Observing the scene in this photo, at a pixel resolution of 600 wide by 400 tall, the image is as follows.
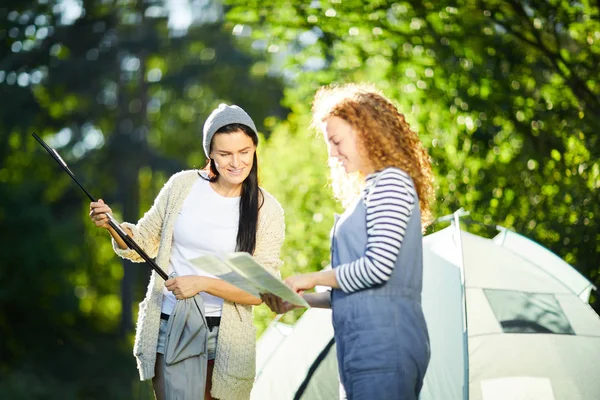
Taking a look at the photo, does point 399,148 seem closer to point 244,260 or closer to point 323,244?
point 244,260

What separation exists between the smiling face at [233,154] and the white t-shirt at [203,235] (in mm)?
127

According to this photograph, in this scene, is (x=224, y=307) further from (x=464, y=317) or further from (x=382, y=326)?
(x=464, y=317)

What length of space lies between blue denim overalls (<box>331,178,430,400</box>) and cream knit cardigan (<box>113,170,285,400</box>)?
2.16ft

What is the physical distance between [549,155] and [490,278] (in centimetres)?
235

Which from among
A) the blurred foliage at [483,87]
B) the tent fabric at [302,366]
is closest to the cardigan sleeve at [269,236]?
the tent fabric at [302,366]

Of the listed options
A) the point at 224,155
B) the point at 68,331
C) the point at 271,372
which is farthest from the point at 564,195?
the point at 68,331

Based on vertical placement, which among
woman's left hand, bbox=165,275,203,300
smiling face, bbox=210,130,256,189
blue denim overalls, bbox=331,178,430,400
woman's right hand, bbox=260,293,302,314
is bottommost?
blue denim overalls, bbox=331,178,430,400

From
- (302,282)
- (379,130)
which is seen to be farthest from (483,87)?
(302,282)

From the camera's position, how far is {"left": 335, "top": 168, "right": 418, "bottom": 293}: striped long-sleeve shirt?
246 centimetres

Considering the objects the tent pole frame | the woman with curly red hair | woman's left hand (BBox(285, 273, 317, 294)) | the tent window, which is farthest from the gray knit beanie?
the tent window

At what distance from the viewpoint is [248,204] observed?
10.6 ft

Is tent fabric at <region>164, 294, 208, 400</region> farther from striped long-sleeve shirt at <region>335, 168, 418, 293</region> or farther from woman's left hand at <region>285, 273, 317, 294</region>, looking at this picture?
striped long-sleeve shirt at <region>335, 168, 418, 293</region>

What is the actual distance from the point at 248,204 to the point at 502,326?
168 cm

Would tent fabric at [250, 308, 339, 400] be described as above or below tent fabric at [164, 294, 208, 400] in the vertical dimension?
above
